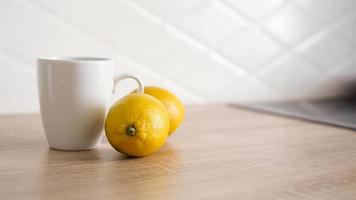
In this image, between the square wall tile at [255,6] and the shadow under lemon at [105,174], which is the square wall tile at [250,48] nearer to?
the square wall tile at [255,6]

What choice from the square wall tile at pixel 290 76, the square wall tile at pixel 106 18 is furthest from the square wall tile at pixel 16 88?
the square wall tile at pixel 290 76

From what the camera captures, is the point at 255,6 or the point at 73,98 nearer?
the point at 73,98

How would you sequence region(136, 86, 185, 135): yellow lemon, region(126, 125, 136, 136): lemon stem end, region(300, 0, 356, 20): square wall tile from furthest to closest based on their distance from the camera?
region(300, 0, 356, 20): square wall tile → region(136, 86, 185, 135): yellow lemon → region(126, 125, 136, 136): lemon stem end

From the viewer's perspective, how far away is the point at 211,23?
1.39 metres

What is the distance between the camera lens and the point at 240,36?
145cm

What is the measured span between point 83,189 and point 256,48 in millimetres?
949

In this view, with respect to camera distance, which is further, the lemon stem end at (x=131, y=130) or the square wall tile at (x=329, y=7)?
the square wall tile at (x=329, y=7)

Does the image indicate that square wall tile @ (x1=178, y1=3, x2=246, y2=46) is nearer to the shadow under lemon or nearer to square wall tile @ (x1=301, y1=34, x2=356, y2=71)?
square wall tile @ (x1=301, y1=34, x2=356, y2=71)

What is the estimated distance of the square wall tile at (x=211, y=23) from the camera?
4.46 ft

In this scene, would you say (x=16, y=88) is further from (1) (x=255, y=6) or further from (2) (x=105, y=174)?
(1) (x=255, y=6)

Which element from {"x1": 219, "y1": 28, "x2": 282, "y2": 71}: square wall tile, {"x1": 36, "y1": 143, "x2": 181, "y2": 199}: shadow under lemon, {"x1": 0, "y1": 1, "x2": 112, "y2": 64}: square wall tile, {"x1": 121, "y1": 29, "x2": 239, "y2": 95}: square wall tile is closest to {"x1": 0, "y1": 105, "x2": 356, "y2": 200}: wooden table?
{"x1": 36, "y1": 143, "x2": 181, "y2": 199}: shadow under lemon

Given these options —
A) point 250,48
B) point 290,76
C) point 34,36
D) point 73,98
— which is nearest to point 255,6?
point 250,48

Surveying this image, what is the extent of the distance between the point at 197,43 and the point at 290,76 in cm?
33

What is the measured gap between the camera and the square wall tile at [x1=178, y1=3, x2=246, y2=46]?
4.46ft
